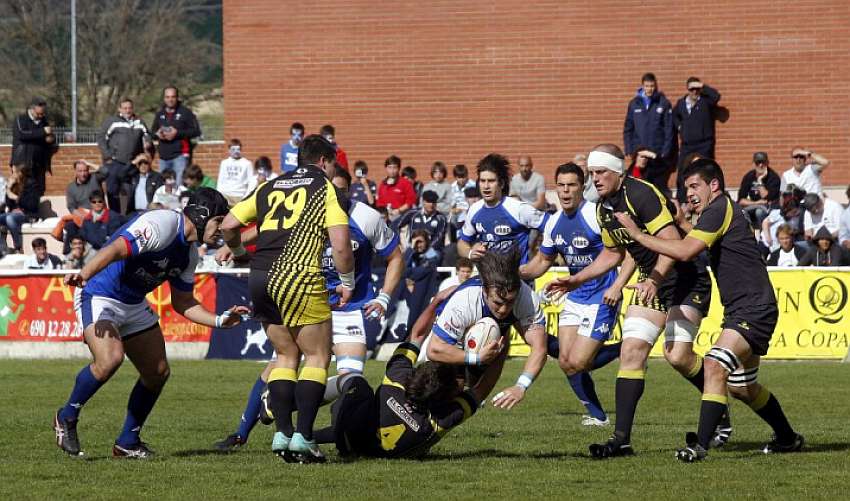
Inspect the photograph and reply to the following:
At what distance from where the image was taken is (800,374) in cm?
1719

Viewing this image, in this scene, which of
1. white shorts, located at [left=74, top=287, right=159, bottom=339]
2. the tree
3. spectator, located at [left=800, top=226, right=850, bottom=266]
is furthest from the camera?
the tree

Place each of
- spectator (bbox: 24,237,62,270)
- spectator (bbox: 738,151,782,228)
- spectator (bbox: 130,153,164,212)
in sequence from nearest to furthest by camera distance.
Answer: spectator (bbox: 738,151,782,228)
spectator (bbox: 24,237,62,270)
spectator (bbox: 130,153,164,212)

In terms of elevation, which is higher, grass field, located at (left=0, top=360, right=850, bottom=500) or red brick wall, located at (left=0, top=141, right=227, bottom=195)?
red brick wall, located at (left=0, top=141, right=227, bottom=195)

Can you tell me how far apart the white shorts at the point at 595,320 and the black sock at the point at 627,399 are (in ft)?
4.15

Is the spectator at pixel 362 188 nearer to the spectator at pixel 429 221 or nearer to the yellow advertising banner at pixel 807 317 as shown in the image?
the spectator at pixel 429 221

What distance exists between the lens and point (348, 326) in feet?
35.5

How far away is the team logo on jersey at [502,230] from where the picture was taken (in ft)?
42.2

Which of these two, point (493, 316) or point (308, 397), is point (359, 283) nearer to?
point (493, 316)

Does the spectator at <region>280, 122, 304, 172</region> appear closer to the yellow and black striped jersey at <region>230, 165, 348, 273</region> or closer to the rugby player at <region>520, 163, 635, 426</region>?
the rugby player at <region>520, 163, 635, 426</region>

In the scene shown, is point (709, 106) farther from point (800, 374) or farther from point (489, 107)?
point (800, 374)

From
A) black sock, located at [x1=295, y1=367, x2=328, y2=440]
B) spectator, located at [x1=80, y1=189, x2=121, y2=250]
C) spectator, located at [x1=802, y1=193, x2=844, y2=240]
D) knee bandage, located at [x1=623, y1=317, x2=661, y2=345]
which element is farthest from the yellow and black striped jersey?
spectator, located at [x1=80, y1=189, x2=121, y2=250]

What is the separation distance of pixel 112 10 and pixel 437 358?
44869 mm

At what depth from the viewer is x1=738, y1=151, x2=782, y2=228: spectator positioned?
22328mm

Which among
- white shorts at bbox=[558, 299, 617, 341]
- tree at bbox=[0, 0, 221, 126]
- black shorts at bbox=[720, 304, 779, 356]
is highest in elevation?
tree at bbox=[0, 0, 221, 126]
